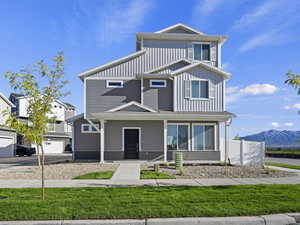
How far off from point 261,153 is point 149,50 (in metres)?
11.3

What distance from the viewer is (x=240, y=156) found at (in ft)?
53.8

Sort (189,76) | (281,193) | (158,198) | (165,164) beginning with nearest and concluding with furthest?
(158,198), (281,193), (165,164), (189,76)

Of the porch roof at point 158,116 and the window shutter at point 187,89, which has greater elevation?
the window shutter at point 187,89

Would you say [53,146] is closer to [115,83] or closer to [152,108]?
[115,83]

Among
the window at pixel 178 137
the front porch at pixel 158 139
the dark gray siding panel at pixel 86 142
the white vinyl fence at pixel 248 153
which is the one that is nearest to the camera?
the white vinyl fence at pixel 248 153

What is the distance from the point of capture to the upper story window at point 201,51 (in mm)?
20422

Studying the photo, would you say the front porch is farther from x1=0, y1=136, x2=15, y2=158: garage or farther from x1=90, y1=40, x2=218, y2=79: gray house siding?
x1=0, y1=136, x2=15, y2=158: garage

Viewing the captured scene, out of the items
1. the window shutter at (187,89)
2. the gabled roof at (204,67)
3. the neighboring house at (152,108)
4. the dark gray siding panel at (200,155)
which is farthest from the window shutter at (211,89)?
the dark gray siding panel at (200,155)

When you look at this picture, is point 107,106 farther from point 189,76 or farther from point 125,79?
point 189,76

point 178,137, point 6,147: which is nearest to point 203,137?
point 178,137

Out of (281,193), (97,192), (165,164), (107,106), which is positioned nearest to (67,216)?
(97,192)

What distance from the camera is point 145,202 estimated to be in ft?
21.5

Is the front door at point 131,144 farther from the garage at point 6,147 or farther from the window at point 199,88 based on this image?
the garage at point 6,147

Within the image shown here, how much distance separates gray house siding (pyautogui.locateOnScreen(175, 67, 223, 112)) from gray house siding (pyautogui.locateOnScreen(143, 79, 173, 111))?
68 cm
